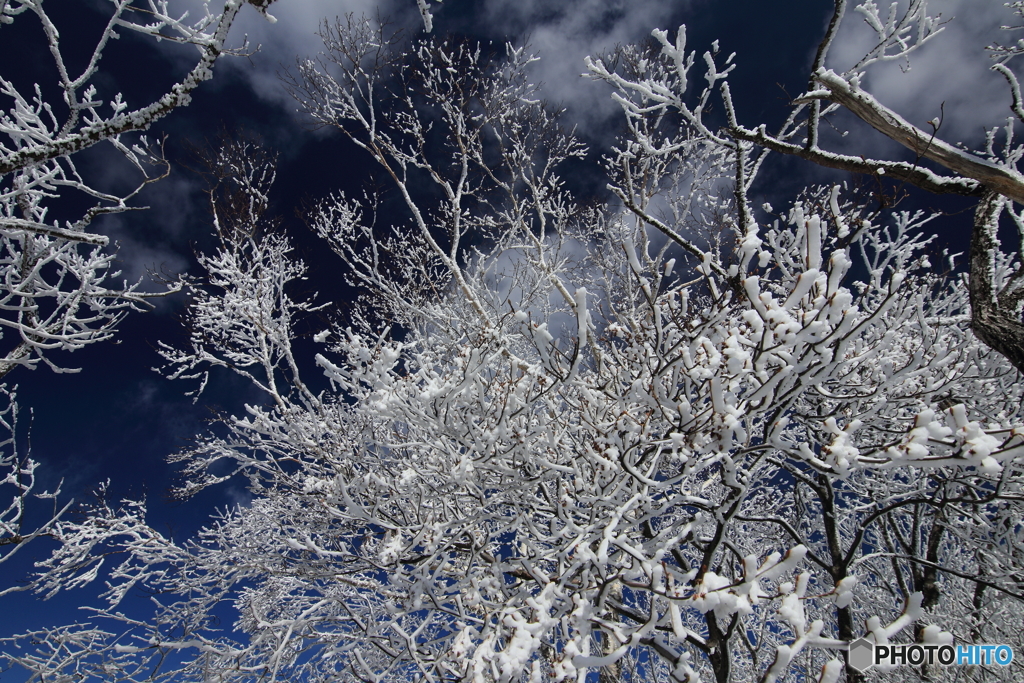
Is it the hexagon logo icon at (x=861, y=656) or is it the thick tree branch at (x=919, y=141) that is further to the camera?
the thick tree branch at (x=919, y=141)

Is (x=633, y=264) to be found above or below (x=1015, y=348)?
below

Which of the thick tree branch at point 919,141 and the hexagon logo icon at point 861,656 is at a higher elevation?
the thick tree branch at point 919,141

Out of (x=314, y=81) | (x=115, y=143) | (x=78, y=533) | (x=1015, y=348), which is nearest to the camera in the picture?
(x=1015, y=348)

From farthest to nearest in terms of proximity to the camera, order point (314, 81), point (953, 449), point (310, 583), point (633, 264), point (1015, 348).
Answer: point (314, 81) < point (310, 583) < point (1015, 348) < point (633, 264) < point (953, 449)

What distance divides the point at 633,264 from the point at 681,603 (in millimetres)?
1694

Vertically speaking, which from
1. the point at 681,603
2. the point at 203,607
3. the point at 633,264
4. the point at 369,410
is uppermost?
the point at 633,264

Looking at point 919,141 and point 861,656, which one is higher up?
point 919,141

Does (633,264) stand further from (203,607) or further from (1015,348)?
(203,607)

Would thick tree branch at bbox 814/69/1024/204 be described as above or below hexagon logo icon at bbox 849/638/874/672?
above

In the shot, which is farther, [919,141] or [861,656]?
[919,141]

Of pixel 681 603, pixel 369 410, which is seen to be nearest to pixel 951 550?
pixel 681 603

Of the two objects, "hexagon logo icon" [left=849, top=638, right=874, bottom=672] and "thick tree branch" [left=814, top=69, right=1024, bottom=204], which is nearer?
"hexagon logo icon" [left=849, top=638, right=874, bottom=672]

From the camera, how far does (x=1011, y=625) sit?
5.82 metres

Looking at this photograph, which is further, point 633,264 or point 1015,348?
point 1015,348
